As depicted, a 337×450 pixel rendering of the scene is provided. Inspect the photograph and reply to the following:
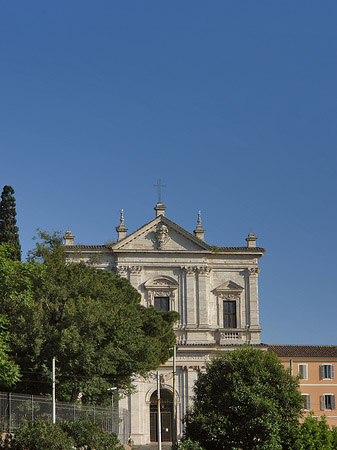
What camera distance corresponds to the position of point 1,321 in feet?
117

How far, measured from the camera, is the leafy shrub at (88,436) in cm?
3153

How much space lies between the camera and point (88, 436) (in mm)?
31562

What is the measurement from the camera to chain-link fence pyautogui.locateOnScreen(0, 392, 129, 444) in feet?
107

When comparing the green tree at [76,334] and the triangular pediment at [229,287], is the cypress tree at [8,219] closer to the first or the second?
the green tree at [76,334]

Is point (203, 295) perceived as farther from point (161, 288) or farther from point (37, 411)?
point (37, 411)

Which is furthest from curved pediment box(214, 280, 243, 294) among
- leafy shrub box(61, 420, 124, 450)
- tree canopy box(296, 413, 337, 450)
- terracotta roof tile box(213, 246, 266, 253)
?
leafy shrub box(61, 420, 124, 450)

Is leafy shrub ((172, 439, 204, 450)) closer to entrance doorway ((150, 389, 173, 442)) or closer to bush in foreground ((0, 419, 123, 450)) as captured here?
bush in foreground ((0, 419, 123, 450))

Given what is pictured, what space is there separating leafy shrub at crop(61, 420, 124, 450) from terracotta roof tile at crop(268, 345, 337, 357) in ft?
100

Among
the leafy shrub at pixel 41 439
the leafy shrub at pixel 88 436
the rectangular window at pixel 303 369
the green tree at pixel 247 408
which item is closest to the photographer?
the leafy shrub at pixel 41 439

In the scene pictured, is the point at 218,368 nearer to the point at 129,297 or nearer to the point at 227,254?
the point at 129,297

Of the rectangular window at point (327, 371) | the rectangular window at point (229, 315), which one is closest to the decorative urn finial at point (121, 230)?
the rectangular window at point (229, 315)

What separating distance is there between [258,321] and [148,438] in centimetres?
1174

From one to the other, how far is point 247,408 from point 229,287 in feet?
87.2

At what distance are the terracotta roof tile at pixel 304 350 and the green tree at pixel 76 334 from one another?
20842 millimetres
